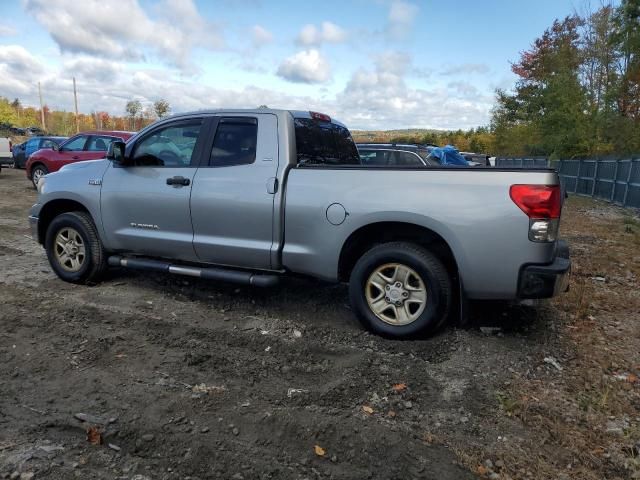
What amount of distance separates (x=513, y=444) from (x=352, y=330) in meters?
1.84

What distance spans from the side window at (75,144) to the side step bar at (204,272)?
968 centimetres

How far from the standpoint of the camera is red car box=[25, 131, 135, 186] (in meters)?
13.2

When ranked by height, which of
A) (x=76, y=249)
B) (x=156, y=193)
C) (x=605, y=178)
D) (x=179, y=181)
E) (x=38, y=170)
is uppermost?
(x=179, y=181)

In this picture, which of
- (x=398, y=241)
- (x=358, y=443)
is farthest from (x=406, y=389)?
(x=398, y=241)

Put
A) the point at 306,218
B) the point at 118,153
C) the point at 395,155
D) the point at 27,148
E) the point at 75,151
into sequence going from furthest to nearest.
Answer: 1. the point at 27,148
2. the point at 75,151
3. the point at 395,155
4. the point at 118,153
5. the point at 306,218

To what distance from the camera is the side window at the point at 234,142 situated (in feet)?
15.2

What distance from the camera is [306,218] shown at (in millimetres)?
4281

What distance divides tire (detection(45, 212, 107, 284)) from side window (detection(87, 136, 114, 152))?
821cm

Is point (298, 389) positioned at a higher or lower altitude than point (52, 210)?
lower

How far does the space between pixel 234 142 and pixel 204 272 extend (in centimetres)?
122

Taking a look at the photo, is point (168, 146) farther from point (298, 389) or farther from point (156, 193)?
point (298, 389)

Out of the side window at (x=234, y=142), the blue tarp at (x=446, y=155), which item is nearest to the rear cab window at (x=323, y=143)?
the side window at (x=234, y=142)

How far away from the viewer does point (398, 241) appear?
4203 mm

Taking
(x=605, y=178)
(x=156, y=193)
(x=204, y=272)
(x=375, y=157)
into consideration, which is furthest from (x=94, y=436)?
(x=605, y=178)
